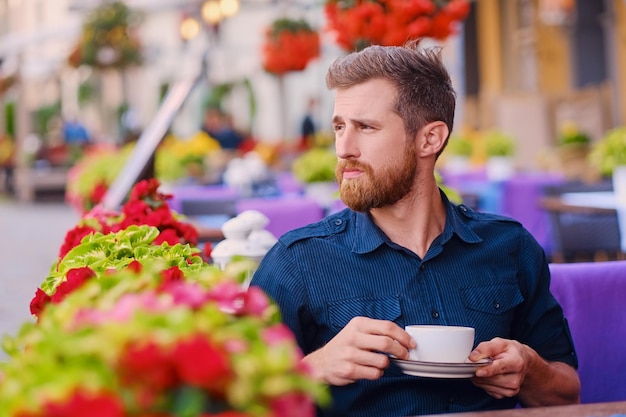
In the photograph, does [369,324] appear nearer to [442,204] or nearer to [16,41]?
[442,204]

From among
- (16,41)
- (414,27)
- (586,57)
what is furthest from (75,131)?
(414,27)

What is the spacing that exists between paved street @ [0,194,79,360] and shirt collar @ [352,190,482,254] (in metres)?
2.14

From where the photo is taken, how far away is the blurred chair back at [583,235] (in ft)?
16.6

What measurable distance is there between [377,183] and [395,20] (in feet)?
6.64

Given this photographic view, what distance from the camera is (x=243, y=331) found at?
87cm

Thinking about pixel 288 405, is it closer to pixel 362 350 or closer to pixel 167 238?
pixel 362 350

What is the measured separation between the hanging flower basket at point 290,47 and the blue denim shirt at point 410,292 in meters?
8.94

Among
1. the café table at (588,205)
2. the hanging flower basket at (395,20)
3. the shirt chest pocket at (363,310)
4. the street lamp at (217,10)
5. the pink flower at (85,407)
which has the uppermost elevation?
the street lamp at (217,10)

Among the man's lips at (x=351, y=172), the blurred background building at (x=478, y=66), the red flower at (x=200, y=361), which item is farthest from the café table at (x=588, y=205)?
the red flower at (x=200, y=361)

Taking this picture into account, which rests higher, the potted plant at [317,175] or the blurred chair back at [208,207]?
the potted plant at [317,175]

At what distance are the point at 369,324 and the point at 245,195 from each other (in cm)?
481

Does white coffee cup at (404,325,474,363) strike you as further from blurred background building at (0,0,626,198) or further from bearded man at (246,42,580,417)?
blurred background building at (0,0,626,198)

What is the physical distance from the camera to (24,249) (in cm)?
1177

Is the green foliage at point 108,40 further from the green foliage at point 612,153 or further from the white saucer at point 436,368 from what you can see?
the white saucer at point 436,368
